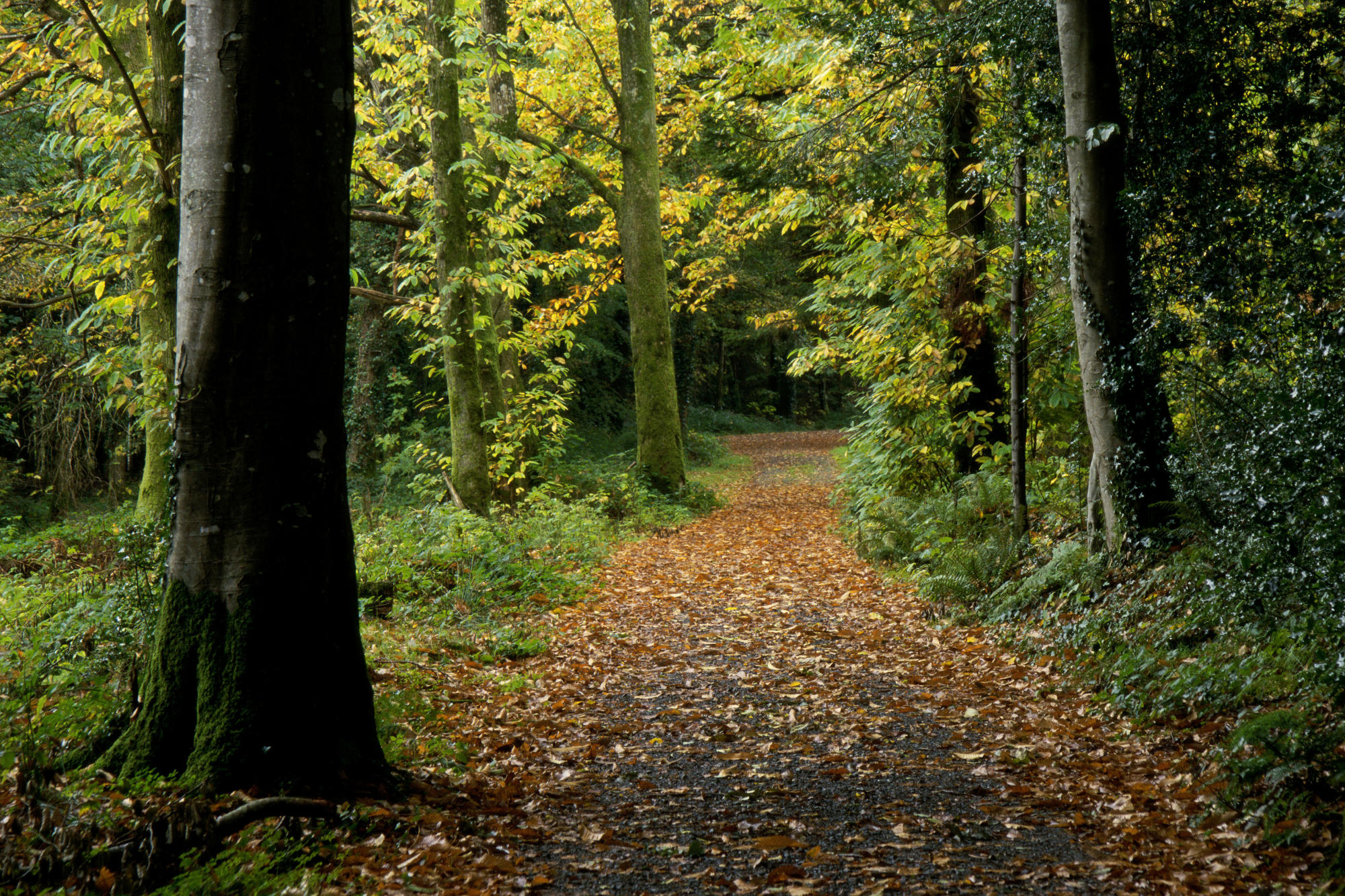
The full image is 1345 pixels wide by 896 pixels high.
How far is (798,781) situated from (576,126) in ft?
53.2

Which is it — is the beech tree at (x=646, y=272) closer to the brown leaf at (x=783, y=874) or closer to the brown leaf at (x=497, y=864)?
the brown leaf at (x=497, y=864)

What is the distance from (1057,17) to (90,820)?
7.95 m

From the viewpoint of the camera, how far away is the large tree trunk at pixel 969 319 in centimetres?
1102

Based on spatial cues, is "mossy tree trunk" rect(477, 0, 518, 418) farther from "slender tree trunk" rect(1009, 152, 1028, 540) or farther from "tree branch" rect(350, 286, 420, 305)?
"slender tree trunk" rect(1009, 152, 1028, 540)

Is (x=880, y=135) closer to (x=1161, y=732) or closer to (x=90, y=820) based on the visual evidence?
(x=1161, y=732)

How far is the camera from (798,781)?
4398mm

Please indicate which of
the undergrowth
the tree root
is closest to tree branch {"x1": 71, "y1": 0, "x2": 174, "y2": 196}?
the tree root

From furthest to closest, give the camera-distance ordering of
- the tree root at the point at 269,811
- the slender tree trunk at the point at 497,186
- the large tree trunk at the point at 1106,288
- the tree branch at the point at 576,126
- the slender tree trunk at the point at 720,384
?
the slender tree trunk at the point at 720,384
the tree branch at the point at 576,126
the slender tree trunk at the point at 497,186
the large tree trunk at the point at 1106,288
the tree root at the point at 269,811

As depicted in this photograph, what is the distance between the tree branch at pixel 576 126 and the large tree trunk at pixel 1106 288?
10.7 meters

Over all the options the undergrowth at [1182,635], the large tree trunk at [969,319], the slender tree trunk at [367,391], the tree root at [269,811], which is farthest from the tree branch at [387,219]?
the tree root at [269,811]

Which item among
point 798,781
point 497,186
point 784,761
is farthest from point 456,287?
point 798,781

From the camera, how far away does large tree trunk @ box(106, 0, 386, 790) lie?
3.67 meters

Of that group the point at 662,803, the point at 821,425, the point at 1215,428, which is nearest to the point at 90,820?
the point at 662,803

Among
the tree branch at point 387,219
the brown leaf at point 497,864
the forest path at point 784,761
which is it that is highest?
the tree branch at point 387,219
